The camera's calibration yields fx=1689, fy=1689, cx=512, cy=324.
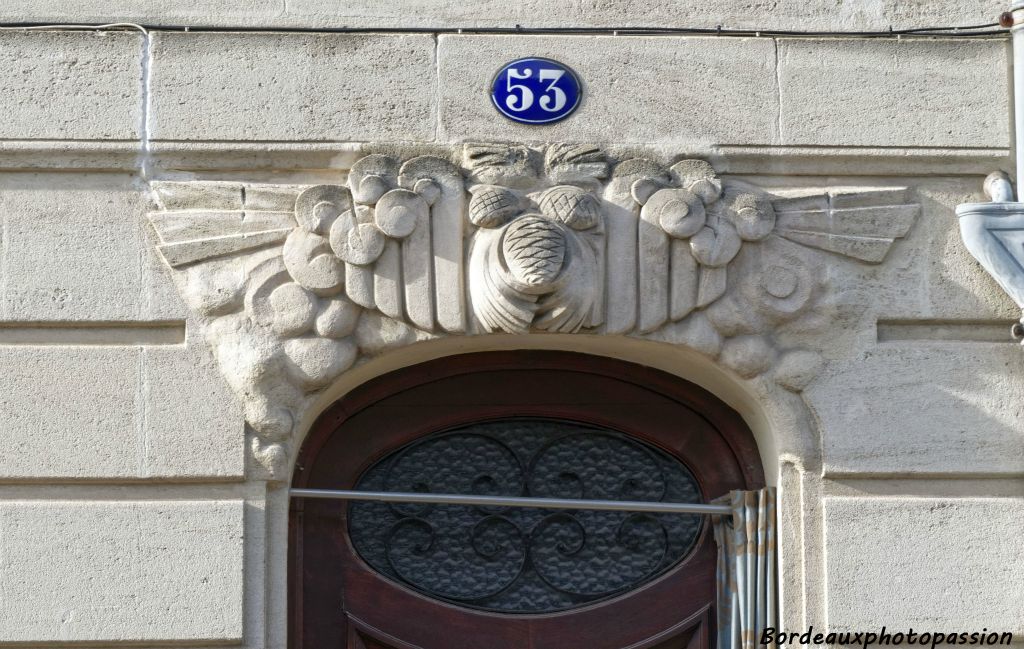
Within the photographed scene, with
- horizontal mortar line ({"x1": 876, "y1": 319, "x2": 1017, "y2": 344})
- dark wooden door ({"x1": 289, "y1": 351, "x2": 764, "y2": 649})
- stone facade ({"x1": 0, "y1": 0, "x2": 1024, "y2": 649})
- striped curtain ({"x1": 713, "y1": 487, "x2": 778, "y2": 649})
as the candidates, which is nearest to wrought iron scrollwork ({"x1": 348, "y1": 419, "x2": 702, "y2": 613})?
dark wooden door ({"x1": 289, "y1": 351, "x2": 764, "y2": 649})

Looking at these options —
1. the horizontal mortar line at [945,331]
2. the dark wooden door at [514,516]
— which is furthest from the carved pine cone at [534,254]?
the horizontal mortar line at [945,331]

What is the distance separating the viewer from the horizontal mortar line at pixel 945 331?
5.79 m

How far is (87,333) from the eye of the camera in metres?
5.66

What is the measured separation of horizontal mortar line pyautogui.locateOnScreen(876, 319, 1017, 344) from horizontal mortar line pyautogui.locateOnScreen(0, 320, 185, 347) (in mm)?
2414

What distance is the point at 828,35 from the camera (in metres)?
5.91

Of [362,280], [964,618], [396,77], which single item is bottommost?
[964,618]

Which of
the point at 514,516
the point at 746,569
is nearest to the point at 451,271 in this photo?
the point at 514,516

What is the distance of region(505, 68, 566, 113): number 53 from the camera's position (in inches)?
228

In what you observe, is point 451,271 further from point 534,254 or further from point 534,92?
point 534,92

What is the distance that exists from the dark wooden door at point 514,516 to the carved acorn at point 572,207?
25.6 inches

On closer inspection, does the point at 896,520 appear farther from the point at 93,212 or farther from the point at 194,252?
the point at 93,212

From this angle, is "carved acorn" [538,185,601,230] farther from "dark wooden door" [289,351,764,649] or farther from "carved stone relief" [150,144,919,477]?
"dark wooden door" [289,351,764,649]

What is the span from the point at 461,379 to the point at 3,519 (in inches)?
64.5

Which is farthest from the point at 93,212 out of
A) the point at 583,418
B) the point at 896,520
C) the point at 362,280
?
the point at 896,520
